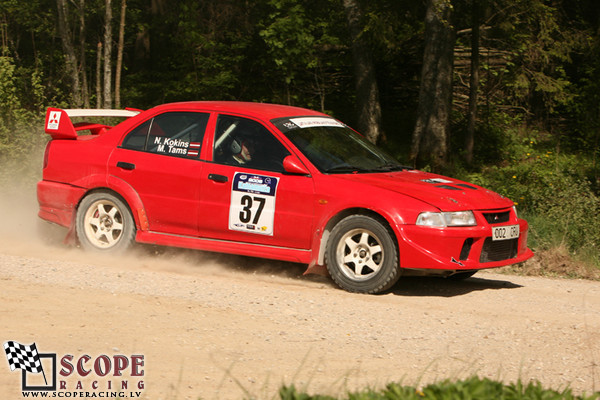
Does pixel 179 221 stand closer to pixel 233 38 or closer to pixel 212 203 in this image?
pixel 212 203

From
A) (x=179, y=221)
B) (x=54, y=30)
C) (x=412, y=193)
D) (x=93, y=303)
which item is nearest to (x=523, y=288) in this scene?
(x=412, y=193)

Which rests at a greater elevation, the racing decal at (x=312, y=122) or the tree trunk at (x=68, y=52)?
the tree trunk at (x=68, y=52)

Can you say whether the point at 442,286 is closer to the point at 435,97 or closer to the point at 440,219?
the point at 440,219

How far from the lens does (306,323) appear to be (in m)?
6.12

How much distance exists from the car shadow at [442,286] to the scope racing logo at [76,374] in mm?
3293

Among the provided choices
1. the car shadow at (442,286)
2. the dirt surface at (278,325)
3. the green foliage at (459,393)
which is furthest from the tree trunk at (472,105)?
the green foliage at (459,393)

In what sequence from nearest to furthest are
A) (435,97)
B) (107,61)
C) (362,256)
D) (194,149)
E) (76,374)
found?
(76,374) → (362,256) → (194,149) → (435,97) → (107,61)

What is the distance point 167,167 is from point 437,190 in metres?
2.79

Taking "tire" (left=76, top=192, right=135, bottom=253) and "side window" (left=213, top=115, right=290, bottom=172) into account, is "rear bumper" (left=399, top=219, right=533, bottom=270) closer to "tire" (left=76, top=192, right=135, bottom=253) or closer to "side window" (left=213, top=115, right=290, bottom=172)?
"side window" (left=213, top=115, right=290, bottom=172)

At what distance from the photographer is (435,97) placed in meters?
16.7

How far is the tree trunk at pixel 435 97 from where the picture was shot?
1645 centimetres

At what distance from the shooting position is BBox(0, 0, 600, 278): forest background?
14.7 meters

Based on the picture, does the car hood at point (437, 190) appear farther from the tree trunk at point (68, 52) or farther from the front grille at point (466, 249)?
the tree trunk at point (68, 52)

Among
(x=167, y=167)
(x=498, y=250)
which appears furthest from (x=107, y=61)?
(x=498, y=250)
